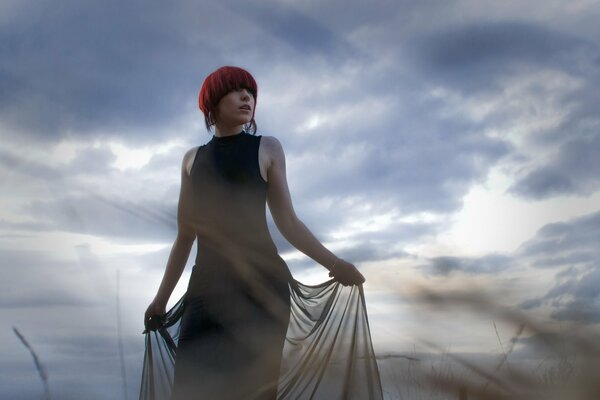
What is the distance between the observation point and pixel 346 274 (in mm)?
2992

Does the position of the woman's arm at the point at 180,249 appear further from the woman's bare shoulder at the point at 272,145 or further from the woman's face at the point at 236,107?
the woman's bare shoulder at the point at 272,145

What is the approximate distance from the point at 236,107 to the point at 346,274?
1012 millimetres

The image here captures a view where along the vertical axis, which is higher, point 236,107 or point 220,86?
point 220,86

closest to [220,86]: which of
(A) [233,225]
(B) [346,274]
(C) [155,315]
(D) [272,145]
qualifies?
(D) [272,145]

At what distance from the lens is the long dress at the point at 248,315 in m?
2.88

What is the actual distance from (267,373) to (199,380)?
1.02ft

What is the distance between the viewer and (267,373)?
2.90m

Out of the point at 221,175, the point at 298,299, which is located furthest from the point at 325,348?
the point at 221,175

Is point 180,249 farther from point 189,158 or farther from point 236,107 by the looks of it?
point 236,107

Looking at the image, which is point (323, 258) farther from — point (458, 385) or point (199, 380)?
point (458, 385)

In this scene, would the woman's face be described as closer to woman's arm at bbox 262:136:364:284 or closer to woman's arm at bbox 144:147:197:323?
woman's arm at bbox 262:136:364:284

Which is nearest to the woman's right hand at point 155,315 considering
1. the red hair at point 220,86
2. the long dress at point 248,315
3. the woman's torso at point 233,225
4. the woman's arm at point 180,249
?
the woman's arm at point 180,249

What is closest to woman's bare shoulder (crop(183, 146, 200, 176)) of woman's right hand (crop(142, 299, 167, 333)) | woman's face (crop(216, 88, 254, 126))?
woman's face (crop(216, 88, 254, 126))

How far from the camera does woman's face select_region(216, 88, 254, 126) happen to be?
3211mm
